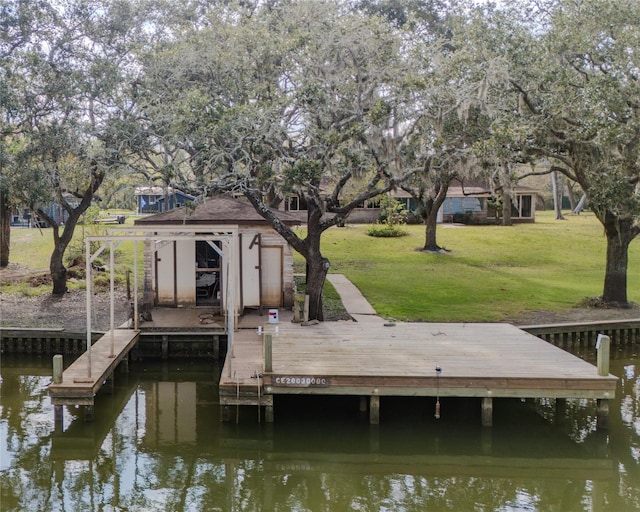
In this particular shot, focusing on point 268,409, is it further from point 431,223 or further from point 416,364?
point 431,223

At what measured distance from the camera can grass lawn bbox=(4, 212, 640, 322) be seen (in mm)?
21250

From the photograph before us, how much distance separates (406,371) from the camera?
1214 centimetres

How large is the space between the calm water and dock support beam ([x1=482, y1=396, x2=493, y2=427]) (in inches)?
5.8

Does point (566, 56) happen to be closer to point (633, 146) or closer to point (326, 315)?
point (633, 146)

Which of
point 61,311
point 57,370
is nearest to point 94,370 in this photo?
point 57,370

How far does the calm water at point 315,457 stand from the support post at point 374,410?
149 millimetres

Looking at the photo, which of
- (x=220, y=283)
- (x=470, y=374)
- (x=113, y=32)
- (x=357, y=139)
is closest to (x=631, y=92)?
(x=357, y=139)

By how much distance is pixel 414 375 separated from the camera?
11852mm

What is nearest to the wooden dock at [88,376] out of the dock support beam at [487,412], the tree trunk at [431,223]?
the dock support beam at [487,412]

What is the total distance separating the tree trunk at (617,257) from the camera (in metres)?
20.3

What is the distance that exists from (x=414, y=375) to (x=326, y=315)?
7080 mm

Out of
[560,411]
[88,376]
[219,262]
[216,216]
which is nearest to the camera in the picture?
[88,376]

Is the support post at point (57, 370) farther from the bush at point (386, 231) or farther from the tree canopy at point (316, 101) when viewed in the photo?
the bush at point (386, 231)

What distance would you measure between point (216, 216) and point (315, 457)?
29.9 ft
